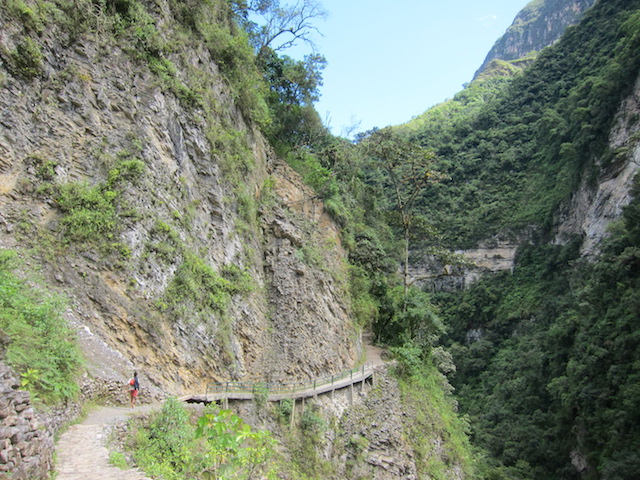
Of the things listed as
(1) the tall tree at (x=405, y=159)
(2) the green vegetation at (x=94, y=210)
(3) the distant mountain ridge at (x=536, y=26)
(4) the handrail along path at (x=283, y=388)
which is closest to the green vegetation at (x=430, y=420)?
(4) the handrail along path at (x=283, y=388)

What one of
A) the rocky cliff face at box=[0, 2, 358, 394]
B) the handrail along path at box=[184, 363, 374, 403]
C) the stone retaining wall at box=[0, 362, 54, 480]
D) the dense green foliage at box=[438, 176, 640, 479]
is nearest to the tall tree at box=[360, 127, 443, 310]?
the handrail along path at box=[184, 363, 374, 403]

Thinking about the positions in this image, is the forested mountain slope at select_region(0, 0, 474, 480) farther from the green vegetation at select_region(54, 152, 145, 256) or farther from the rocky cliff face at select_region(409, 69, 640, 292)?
the rocky cliff face at select_region(409, 69, 640, 292)

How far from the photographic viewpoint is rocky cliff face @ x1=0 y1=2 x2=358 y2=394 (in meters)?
9.95

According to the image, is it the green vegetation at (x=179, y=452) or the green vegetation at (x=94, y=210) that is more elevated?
the green vegetation at (x=94, y=210)

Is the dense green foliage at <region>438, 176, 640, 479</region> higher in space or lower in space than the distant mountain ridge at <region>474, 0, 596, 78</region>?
lower

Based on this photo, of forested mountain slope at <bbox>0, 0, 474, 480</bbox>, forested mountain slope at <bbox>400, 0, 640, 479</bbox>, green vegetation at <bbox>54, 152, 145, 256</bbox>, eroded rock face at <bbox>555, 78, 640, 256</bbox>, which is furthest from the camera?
eroded rock face at <bbox>555, 78, 640, 256</bbox>

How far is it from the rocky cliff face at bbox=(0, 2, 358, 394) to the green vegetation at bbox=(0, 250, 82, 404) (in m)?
0.96

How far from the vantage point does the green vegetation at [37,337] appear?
6.44 m

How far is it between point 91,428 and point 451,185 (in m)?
63.1

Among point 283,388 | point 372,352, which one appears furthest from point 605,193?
point 283,388

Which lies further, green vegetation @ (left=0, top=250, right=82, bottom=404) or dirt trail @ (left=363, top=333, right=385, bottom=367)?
dirt trail @ (left=363, top=333, right=385, bottom=367)

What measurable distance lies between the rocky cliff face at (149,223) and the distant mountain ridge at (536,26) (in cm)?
11886

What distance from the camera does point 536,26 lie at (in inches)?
4884

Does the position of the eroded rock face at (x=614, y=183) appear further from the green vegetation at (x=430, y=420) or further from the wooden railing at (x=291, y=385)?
the wooden railing at (x=291, y=385)
